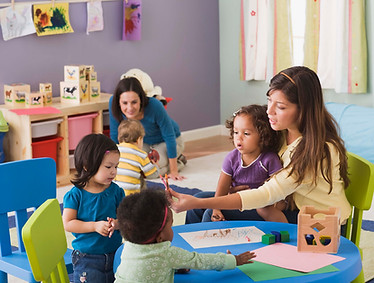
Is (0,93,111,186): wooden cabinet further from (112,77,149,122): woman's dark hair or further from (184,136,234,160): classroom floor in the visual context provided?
(184,136,234,160): classroom floor

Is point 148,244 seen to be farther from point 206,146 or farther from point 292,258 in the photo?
point 206,146

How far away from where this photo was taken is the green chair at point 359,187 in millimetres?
2076

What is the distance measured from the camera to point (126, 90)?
404 cm

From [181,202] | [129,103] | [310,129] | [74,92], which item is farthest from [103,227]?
[74,92]

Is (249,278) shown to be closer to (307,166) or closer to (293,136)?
(307,166)

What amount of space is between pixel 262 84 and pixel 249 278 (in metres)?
3.95

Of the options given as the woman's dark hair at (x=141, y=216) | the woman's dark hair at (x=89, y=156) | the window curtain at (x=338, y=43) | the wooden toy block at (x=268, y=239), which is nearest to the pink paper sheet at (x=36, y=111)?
the window curtain at (x=338, y=43)

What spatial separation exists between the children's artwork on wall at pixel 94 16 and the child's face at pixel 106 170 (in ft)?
9.17

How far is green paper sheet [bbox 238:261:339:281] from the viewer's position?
5.17 feet

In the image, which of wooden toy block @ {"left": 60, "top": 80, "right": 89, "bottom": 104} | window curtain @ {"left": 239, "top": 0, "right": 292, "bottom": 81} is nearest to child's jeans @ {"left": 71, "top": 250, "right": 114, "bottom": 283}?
wooden toy block @ {"left": 60, "top": 80, "right": 89, "bottom": 104}

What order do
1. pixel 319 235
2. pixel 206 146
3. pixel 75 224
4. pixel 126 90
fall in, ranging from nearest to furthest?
pixel 319 235, pixel 75 224, pixel 126 90, pixel 206 146

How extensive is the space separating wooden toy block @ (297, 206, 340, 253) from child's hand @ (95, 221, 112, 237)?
55 cm

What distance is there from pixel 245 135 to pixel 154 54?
10.1 ft

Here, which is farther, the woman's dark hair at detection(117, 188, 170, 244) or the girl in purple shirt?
the girl in purple shirt
